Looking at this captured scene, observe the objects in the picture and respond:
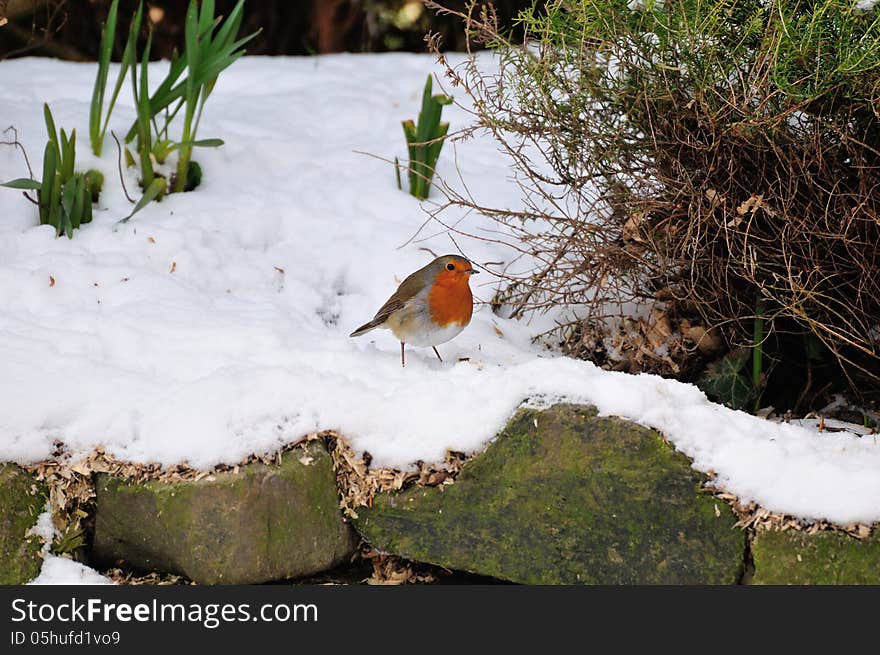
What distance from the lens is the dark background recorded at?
6.09 metres

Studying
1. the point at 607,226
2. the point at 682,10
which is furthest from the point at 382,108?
the point at 682,10

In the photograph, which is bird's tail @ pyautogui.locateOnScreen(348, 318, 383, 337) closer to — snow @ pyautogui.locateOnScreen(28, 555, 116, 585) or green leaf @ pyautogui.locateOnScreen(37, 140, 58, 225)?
snow @ pyautogui.locateOnScreen(28, 555, 116, 585)

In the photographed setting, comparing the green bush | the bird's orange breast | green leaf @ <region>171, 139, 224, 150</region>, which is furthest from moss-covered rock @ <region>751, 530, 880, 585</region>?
the green bush

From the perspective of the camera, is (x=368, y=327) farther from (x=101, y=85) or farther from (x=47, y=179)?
(x=101, y=85)

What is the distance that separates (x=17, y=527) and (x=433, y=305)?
122 centimetres

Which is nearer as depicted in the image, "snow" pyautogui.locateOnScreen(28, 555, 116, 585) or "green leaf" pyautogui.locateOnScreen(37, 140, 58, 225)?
"snow" pyautogui.locateOnScreen(28, 555, 116, 585)

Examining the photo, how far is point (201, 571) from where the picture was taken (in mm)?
2656

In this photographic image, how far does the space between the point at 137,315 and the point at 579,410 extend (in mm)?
1355

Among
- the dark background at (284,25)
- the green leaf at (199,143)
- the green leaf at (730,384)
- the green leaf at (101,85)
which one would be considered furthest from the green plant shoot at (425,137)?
the dark background at (284,25)

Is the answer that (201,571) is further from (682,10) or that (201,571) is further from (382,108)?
(382,108)

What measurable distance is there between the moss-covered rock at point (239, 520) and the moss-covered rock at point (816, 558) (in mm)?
1042

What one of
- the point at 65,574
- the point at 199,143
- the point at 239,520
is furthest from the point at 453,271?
the point at 65,574

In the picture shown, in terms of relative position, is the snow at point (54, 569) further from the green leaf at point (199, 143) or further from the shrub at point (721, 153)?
the shrub at point (721, 153)

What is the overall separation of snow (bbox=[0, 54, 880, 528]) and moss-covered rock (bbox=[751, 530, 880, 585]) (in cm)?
6
